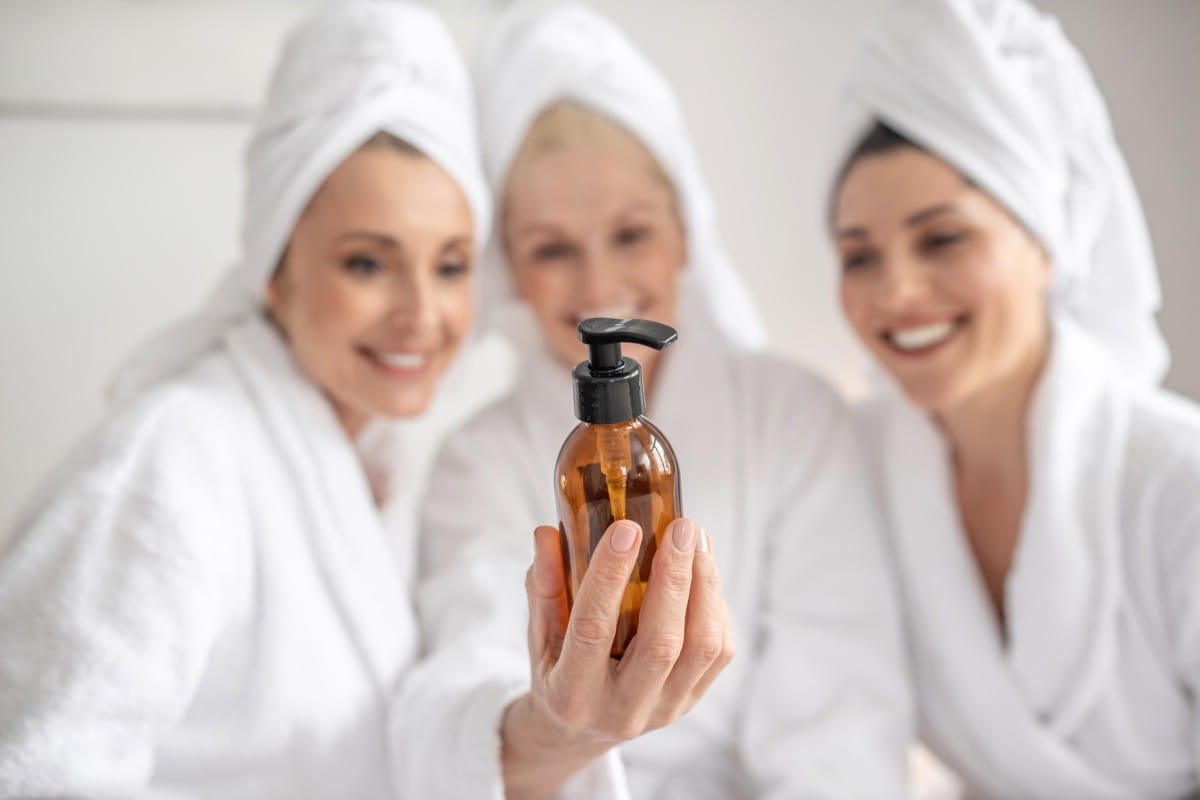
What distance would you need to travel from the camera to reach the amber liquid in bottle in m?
0.61

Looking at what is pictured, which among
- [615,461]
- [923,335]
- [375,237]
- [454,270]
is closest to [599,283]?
[454,270]

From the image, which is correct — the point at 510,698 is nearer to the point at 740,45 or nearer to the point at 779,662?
the point at 779,662

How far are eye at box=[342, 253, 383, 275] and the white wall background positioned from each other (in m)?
0.58

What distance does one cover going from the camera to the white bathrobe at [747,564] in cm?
111

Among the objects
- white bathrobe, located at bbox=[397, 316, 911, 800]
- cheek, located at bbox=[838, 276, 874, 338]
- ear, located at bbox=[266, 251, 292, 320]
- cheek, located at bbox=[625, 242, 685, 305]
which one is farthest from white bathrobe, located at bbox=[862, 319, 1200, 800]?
ear, located at bbox=[266, 251, 292, 320]

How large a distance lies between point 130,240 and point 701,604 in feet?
3.89

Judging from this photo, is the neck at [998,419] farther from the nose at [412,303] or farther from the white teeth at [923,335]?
the nose at [412,303]

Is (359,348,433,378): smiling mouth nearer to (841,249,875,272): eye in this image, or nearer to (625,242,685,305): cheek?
(625,242,685,305): cheek

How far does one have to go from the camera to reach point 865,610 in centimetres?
118

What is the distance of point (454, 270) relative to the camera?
114 centimetres

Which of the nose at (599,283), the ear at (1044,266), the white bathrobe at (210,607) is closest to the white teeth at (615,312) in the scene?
the nose at (599,283)

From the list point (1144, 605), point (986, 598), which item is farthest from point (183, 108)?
point (1144, 605)

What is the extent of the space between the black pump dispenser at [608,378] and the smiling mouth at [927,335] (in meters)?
0.61

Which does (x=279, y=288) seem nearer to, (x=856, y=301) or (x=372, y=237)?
(x=372, y=237)
